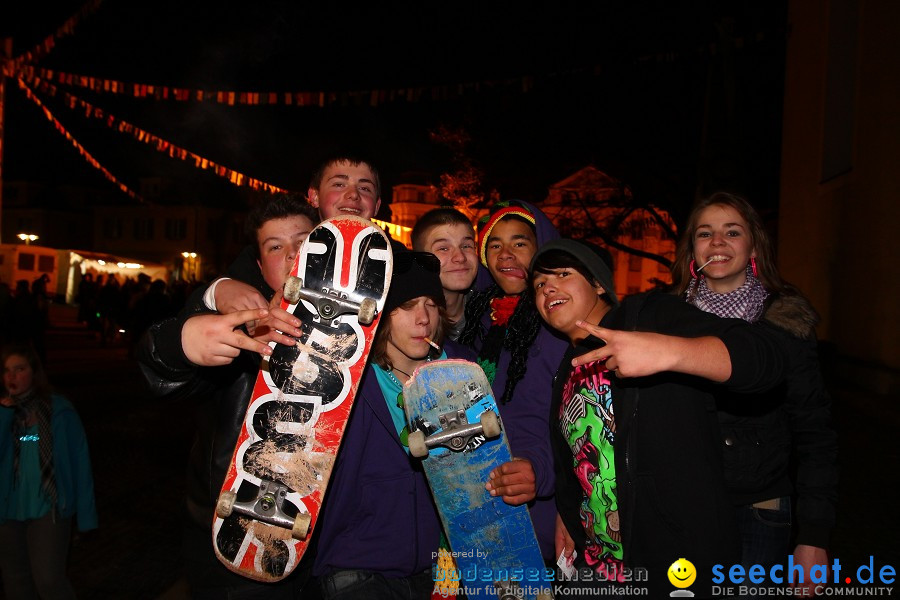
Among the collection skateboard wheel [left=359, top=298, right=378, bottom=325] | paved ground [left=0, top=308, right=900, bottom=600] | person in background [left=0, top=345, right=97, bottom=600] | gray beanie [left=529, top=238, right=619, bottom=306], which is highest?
gray beanie [left=529, top=238, right=619, bottom=306]

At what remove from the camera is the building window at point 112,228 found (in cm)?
4650

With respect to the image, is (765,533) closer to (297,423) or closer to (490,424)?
(490,424)

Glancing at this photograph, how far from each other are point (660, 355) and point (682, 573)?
0.77 metres

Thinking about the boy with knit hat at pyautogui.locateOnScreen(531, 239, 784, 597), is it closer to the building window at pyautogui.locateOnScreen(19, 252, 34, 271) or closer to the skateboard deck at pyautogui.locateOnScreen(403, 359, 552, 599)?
the skateboard deck at pyautogui.locateOnScreen(403, 359, 552, 599)

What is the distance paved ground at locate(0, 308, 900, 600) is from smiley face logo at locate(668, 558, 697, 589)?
1924mm

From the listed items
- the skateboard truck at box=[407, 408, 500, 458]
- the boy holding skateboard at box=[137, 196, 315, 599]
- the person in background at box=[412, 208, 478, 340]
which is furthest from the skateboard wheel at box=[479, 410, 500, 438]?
the person in background at box=[412, 208, 478, 340]

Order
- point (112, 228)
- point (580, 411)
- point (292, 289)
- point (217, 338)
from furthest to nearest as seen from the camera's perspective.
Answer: point (112, 228) < point (580, 411) < point (292, 289) < point (217, 338)

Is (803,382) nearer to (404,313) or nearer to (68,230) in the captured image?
(404,313)

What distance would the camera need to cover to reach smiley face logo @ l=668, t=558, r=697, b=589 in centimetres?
190

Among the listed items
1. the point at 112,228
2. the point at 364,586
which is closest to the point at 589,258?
the point at 364,586

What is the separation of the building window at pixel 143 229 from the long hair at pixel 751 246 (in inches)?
1927

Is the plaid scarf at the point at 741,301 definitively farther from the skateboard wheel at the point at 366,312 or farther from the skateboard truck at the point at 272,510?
the skateboard truck at the point at 272,510

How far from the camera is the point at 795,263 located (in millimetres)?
12727

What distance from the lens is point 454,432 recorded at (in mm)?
2271
